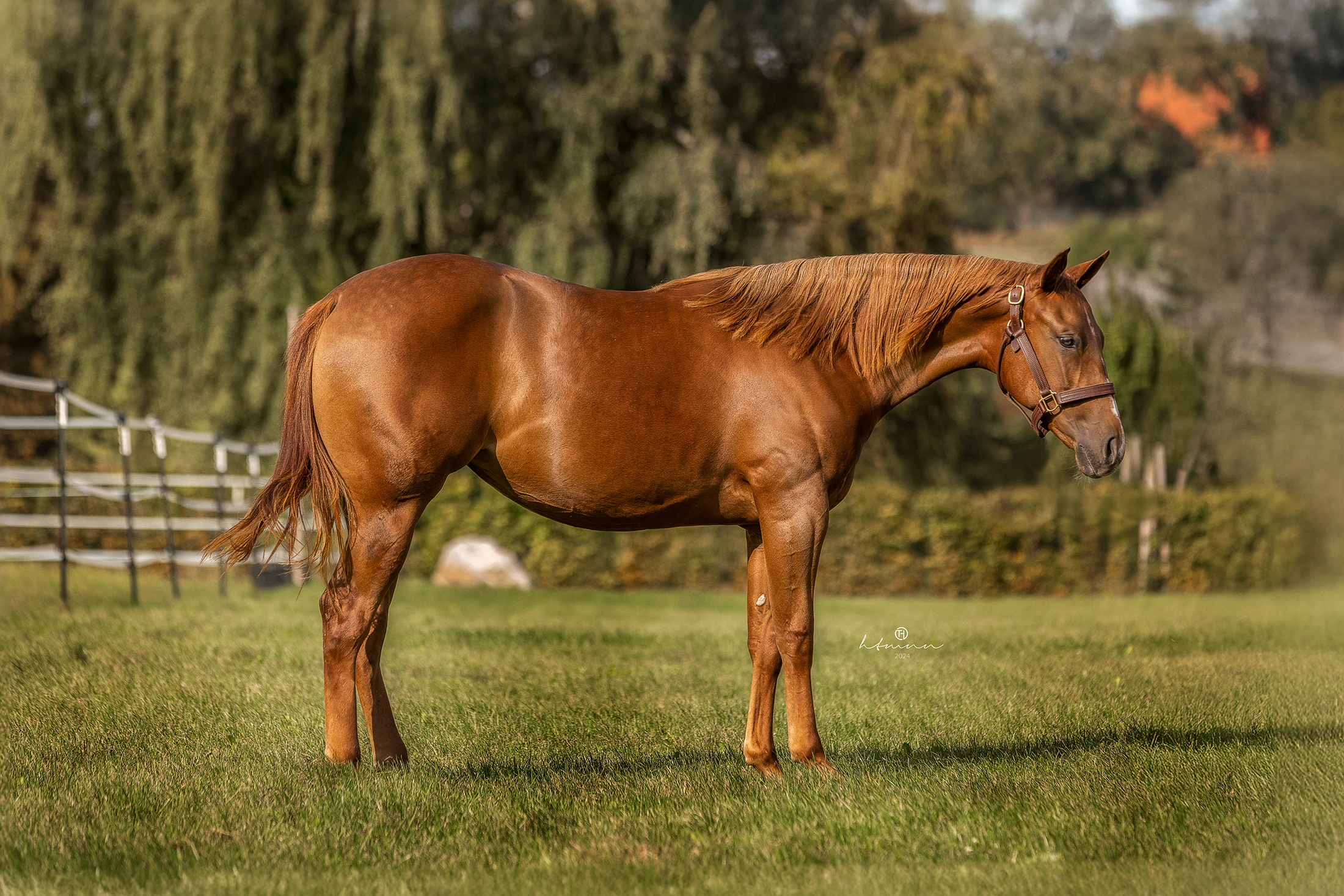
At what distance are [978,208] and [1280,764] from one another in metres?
46.4

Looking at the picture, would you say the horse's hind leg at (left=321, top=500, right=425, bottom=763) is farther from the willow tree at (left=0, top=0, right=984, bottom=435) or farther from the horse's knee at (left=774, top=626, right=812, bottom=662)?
the willow tree at (left=0, top=0, right=984, bottom=435)

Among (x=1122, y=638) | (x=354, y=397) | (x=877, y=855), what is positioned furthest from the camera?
(x=1122, y=638)

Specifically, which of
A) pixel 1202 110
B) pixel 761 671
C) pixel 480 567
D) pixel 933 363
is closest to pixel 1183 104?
pixel 1202 110

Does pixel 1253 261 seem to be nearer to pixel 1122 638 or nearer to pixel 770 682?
pixel 1122 638

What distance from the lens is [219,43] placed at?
16.6 meters

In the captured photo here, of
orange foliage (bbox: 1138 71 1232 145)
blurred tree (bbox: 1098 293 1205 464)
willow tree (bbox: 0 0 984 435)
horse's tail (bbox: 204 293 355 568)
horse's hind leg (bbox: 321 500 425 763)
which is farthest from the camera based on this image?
orange foliage (bbox: 1138 71 1232 145)

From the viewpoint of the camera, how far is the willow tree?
16.9 metres

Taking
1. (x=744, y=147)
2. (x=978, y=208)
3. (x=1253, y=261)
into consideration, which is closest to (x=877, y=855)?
(x=744, y=147)

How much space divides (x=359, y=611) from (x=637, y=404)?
134cm

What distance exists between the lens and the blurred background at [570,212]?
16984 mm

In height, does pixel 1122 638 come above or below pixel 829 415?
below

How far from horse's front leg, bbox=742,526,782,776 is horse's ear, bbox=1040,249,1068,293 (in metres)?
1.60

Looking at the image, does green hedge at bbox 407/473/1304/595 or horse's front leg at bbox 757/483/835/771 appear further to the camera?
green hedge at bbox 407/473/1304/595

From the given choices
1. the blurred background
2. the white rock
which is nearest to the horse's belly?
the white rock
